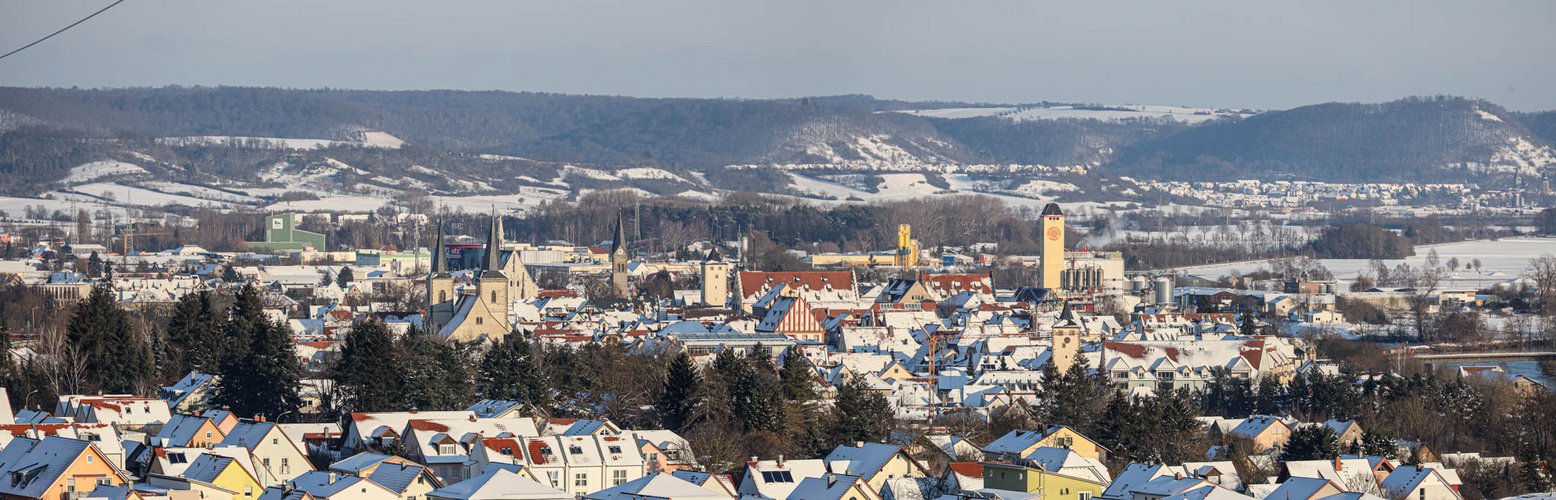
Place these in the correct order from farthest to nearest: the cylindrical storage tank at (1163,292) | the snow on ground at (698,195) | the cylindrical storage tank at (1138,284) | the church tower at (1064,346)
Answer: the snow on ground at (698,195), the cylindrical storage tank at (1138,284), the cylindrical storage tank at (1163,292), the church tower at (1064,346)

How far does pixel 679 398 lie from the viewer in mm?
31250

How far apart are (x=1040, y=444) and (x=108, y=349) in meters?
13.4

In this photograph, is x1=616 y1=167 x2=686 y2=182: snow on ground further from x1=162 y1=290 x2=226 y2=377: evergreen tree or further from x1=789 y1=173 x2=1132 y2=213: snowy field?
x1=162 y1=290 x2=226 y2=377: evergreen tree

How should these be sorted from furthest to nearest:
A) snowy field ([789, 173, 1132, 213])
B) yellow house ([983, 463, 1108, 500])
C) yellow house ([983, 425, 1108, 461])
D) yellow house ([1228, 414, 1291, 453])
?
1. snowy field ([789, 173, 1132, 213])
2. yellow house ([1228, 414, 1291, 453])
3. yellow house ([983, 425, 1108, 461])
4. yellow house ([983, 463, 1108, 500])

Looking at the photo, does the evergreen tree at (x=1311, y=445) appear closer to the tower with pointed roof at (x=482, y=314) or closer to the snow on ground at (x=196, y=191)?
the tower with pointed roof at (x=482, y=314)

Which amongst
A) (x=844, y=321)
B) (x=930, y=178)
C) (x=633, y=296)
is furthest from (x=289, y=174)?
(x=844, y=321)

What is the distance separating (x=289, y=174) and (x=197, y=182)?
926cm

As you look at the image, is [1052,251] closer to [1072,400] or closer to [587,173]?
[1072,400]

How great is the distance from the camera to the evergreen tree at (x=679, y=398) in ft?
102

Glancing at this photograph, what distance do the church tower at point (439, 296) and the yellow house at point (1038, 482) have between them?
2181 cm

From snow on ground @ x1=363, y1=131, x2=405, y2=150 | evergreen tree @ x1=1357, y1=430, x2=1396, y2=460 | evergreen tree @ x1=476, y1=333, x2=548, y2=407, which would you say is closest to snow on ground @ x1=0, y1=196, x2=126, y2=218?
snow on ground @ x1=363, y1=131, x2=405, y2=150

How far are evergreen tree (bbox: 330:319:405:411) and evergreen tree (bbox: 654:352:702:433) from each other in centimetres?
343

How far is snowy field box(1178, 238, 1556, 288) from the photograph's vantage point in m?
91.3

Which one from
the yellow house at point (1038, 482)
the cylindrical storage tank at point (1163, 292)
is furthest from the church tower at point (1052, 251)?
the yellow house at point (1038, 482)
